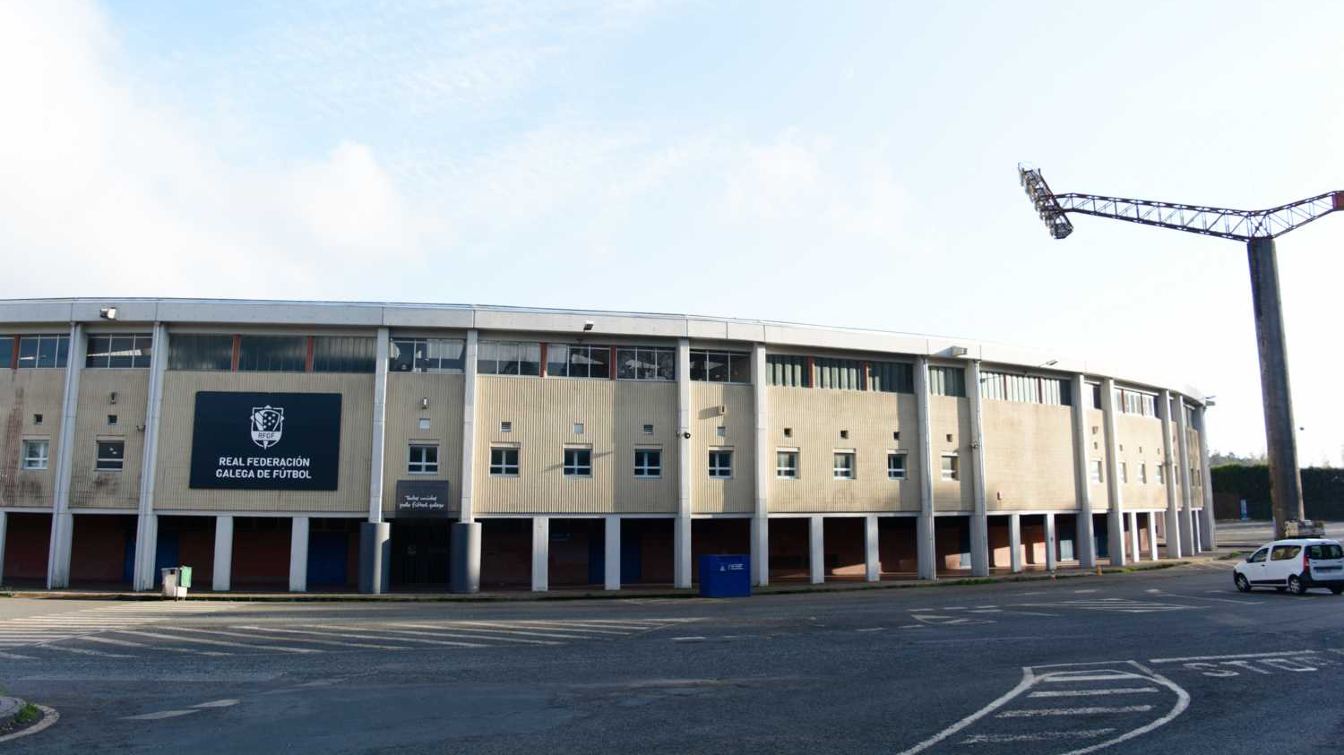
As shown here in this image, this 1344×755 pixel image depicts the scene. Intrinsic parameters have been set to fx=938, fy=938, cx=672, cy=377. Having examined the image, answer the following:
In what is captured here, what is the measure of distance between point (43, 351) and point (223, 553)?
10860 millimetres

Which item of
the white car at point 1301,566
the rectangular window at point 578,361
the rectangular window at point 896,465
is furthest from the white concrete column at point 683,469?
the white car at point 1301,566

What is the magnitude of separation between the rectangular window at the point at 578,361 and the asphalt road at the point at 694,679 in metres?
12.6

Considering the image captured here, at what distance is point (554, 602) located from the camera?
104ft

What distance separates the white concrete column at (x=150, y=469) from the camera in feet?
112

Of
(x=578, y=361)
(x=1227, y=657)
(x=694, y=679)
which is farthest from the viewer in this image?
(x=578, y=361)

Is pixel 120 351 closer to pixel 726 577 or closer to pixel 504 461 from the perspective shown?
pixel 504 461

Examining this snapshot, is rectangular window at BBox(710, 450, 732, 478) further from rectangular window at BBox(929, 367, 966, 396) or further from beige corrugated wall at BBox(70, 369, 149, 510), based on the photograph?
beige corrugated wall at BBox(70, 369, 149, 510)

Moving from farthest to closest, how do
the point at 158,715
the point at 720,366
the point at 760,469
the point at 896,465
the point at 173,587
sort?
the point at 896,465
the point at 720,366
the point at 760,469
the point at 173,587
the point at 158,715

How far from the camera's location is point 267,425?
116ft

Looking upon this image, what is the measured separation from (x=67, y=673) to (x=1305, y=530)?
182 ft

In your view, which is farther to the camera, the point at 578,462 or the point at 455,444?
the point at 578,462

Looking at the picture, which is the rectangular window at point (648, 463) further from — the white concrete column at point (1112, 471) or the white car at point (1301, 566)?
the white concrete column at point (1112, 471)

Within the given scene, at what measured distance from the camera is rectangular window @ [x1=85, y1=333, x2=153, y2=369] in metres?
35.8

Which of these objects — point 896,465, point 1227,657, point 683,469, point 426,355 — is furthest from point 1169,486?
point 426,355
